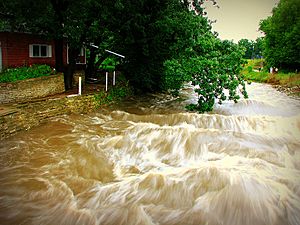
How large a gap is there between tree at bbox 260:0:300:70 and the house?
25.6m

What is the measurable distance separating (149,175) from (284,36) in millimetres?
32233

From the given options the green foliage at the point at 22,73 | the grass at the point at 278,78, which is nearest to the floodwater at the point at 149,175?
the green foliage at the point at 22,73

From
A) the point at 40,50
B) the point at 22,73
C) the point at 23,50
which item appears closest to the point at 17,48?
the point at 23,50

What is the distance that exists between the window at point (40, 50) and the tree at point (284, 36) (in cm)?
2538

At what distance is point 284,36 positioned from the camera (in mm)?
33656

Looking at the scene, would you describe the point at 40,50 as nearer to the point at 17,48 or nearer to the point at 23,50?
the point at 23,50

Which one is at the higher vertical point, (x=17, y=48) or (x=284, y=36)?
(x=284, y=36)

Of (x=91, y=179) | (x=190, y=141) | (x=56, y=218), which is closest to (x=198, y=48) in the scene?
(x=190, y=141)

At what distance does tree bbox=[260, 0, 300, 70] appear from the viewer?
32.1 m

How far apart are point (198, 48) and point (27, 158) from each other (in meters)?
10.6

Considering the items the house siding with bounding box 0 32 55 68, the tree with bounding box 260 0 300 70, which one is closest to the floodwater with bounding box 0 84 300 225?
the house siding with bounding box 0 32 55 68

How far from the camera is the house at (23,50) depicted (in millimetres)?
16969

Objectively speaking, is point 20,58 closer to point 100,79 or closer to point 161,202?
Result: point 100,79

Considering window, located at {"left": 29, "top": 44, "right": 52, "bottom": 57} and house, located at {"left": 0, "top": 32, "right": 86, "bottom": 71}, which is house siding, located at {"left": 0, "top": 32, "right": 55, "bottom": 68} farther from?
window, located at {"left": 29, "top": 44, "right": 52, "bottom": 57}
